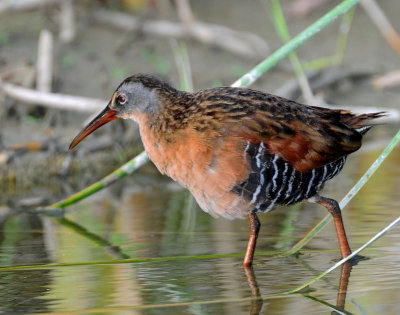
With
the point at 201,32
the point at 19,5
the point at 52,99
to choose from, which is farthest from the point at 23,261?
the point at 201,32

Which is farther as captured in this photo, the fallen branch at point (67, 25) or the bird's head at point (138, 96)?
the fallen branch at point (67, 25)

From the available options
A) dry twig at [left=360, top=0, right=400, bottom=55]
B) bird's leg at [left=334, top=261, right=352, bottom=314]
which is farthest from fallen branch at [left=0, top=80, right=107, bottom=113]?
bird's leg at [left=334, top=261, right=352, bottom=314]

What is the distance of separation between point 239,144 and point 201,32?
17.8 feet

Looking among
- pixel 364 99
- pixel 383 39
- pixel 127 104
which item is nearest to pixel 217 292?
pixel 127 104

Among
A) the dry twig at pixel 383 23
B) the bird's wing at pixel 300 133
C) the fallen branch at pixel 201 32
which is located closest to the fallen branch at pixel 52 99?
the fallen branch at pixel 201 32

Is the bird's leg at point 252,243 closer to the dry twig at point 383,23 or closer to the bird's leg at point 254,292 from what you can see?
the bird's leg at point 254,292

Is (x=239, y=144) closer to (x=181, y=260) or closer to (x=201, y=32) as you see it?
(x=181, y=260)

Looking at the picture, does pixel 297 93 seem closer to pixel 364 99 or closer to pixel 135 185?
pixel 364 99

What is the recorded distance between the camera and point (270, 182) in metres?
3.95

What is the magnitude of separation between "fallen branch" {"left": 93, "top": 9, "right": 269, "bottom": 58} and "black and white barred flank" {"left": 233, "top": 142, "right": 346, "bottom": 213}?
5077 millimetres

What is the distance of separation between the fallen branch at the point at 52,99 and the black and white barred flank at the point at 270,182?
309 cm

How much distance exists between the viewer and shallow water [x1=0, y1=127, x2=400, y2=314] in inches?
140

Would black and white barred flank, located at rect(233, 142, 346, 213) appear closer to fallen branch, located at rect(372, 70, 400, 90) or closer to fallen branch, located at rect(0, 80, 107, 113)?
fallen branch, located at rect(0, 80, 107, 113)

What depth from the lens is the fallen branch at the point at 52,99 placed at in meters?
7.02
